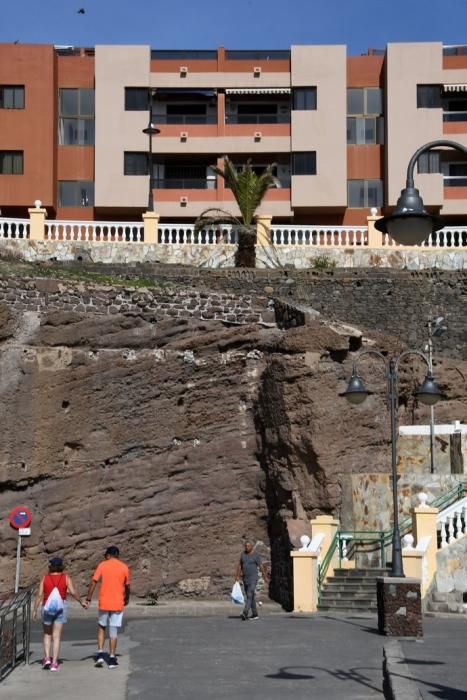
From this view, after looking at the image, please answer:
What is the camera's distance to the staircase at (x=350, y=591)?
23.3 meters

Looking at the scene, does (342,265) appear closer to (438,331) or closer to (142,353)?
(438,331)

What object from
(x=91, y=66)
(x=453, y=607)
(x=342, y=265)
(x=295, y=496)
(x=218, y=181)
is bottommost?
(x=453, y=607)

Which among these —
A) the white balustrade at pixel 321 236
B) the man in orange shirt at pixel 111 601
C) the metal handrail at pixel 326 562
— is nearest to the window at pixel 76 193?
the white balustrade at pixel 321 236

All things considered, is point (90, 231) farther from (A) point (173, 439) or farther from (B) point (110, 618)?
(B) point (110, 618)

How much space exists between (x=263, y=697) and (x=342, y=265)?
26051mm

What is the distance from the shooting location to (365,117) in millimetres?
50250

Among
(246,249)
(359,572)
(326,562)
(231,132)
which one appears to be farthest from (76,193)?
(359,572)

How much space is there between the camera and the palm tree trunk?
123ft

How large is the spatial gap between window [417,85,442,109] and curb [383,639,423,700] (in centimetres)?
3730

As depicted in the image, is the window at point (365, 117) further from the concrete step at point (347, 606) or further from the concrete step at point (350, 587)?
the concrete step at point (347, 606)

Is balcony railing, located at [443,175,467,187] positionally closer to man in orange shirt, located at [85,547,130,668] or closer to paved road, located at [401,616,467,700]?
paved road, located at [401,616,467,700]

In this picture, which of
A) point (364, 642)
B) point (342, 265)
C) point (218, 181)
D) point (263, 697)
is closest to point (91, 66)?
point (218, 181)

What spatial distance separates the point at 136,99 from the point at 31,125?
419 cm

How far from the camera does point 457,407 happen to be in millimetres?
29500
